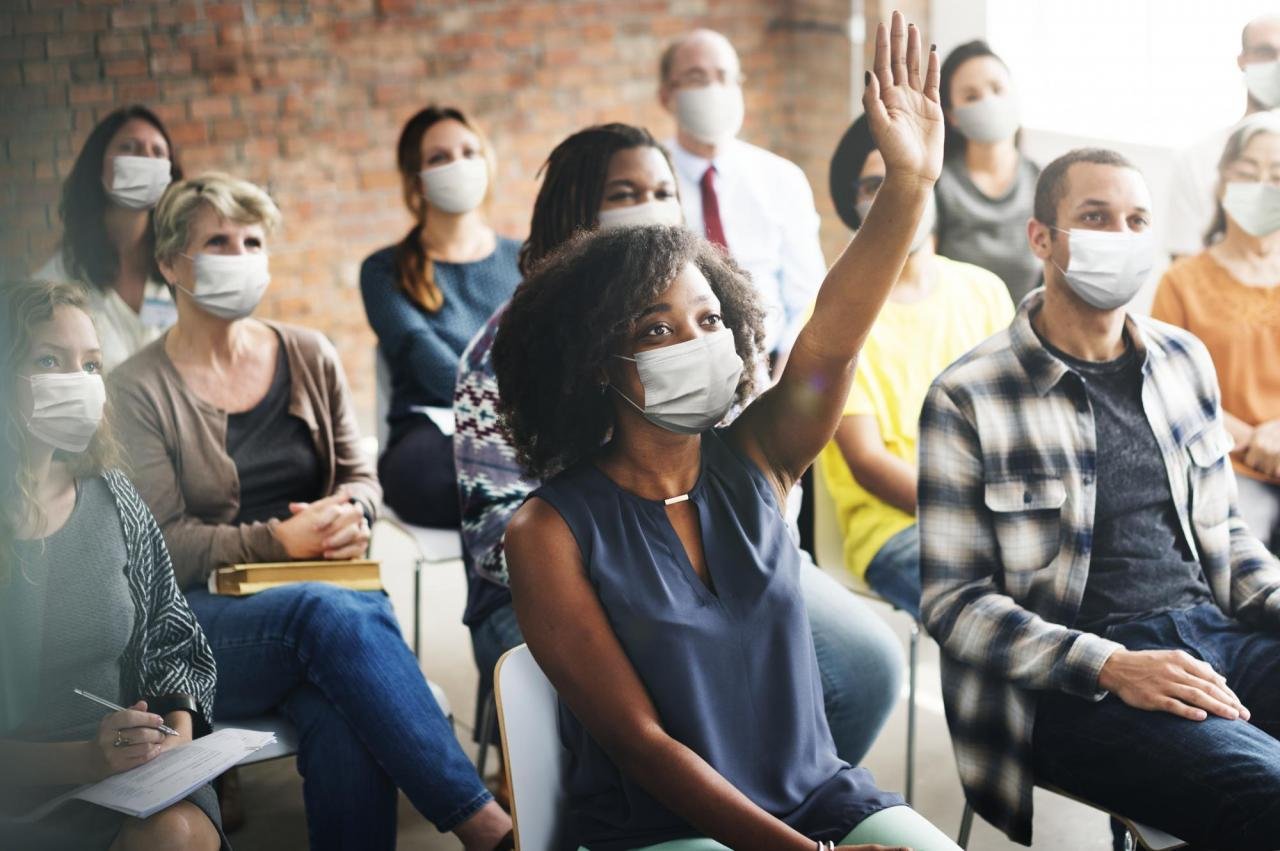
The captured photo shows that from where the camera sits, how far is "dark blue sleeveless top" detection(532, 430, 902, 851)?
170cm

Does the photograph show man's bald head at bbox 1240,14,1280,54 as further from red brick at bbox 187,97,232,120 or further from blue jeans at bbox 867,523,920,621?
red brick at bbox 187,97,232,120

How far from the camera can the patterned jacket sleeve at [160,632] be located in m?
2.06

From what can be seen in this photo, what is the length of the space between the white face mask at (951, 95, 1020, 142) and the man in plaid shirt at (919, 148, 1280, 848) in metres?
1.12

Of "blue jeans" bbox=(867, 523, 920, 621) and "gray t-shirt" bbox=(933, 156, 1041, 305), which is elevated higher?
"gray t-shirt" bbox=(933, 156, 1041, 305)

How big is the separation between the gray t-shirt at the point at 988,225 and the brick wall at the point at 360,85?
7.21ft

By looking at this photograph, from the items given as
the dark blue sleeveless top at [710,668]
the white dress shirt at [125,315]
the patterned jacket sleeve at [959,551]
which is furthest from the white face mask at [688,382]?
the white dress shirt at [125,315]

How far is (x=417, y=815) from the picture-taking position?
2852 millimetres

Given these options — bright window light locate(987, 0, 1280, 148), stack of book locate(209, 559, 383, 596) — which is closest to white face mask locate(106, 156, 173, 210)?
stack of book locate(209, 559, 383, 596)

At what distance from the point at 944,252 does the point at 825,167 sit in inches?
109

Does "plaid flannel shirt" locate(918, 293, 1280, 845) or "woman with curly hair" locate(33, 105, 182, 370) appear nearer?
"plaid flannel shirt" locate(918, 293, 1280, 845)

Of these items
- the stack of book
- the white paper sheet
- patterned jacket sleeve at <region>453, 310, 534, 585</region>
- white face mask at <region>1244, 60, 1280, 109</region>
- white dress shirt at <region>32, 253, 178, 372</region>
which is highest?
white face mask at <region>1244, 60, 1280, 109</region>

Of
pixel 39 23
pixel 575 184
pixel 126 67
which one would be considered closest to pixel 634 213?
pixel 575 184

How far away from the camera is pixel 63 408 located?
6.61 ft

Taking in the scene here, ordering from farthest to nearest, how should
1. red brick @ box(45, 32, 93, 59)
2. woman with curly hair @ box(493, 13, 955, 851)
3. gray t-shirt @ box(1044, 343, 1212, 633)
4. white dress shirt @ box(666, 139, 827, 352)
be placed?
1. red brick @ box(45, 32, 93, 59)
2. white dress shirt @ box(666, 139, 827, 352)
3. gray t-shirt @ box(1044, 343, 1212, 633)
4. woman with curly hair @ box(493, 13, 955, 851)
